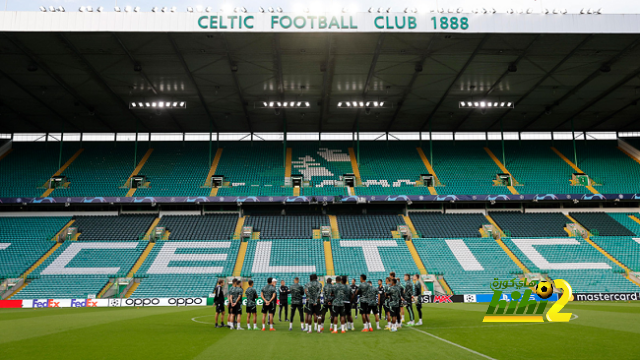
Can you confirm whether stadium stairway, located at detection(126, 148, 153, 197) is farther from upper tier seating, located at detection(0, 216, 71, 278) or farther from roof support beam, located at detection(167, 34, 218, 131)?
roof support beam, located at detection(167, 34, 218, 131)

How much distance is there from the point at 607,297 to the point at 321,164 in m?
25.6

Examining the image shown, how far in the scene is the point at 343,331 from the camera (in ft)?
44.0

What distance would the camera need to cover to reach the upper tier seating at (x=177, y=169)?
128 ft

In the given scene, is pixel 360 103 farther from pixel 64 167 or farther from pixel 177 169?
Answer: pixel 64 167

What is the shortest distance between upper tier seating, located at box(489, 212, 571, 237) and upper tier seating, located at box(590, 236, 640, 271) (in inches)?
112

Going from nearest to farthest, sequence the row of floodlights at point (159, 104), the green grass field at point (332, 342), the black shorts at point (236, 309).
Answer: the green grass field at point (332, 342) < the black shorts at point (236, 309) < the row of floodlights at point (159, 104)

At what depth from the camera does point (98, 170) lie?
41.4 meters

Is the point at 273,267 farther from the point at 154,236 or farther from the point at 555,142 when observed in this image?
the point at 555,142

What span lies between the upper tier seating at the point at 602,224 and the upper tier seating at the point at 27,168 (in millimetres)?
47838

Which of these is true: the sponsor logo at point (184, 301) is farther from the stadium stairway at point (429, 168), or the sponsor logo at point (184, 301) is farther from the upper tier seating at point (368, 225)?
the stadium stairway at point (429, 168)

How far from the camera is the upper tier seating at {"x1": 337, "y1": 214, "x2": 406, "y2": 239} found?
36.6 metres

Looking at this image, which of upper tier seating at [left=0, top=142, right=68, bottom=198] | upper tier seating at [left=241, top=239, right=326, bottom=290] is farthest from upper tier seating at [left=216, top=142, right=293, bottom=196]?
upper tier seating at [left=0, top=142, right=68, bottom=198]

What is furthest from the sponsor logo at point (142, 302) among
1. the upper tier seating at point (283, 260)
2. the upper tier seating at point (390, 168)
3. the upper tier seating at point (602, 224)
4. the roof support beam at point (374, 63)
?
the upper tier seating at point (602, 224)

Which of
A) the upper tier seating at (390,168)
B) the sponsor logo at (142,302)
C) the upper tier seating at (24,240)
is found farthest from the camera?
the upper tier seating at (390,168)
